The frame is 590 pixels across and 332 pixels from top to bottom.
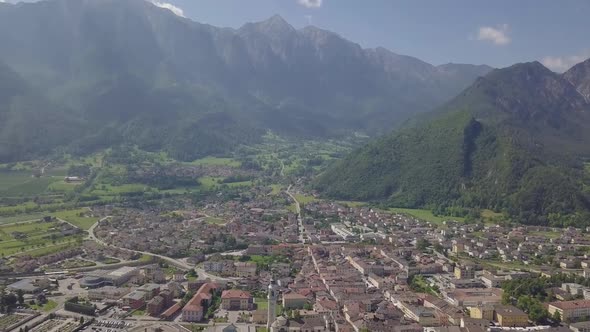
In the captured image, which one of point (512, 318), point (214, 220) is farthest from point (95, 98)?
point (512, 318)

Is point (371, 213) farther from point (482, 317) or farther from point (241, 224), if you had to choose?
point (482, 317)

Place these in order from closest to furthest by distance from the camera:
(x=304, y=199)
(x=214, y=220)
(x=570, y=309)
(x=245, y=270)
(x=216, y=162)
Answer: (x=570, y=309)
(x=245, y=270)
(x=214, y=220)
(x=304, y=199)
(x=216, y=162)

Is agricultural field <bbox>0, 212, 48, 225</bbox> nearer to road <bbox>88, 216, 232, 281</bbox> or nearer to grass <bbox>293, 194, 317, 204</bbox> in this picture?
road <bbox>88, 216, 232, 281</bbox>

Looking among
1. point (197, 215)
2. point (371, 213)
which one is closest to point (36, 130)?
point (197, 215)

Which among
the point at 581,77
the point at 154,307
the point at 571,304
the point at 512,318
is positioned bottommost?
the point at 154,307

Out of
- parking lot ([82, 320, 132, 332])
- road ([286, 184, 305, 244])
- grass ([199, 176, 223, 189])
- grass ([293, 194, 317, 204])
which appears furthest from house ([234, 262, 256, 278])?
grass ([199, 176, 223, 189])

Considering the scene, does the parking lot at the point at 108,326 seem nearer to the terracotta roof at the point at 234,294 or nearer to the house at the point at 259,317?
the terracotta roof at the point at 234,294

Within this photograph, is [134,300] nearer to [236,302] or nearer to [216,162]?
[236,302]

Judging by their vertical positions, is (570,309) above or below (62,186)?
below
